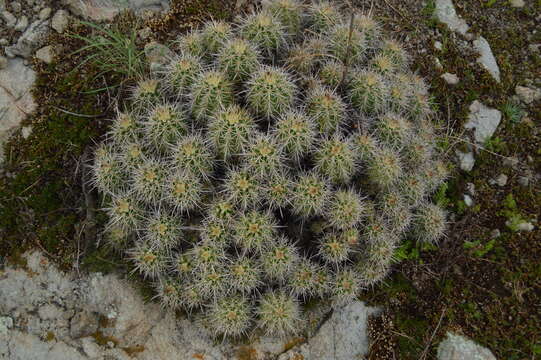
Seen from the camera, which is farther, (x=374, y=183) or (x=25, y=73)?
(x=25, y=73)

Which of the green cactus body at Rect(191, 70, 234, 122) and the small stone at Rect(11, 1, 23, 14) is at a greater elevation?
the green cactus body at Rect(191, 70, 234, 122)

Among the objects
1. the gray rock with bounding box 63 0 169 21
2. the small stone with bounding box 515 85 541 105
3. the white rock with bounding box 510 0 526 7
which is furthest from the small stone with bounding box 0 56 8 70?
the white rock with bounding box 510 0 526 7

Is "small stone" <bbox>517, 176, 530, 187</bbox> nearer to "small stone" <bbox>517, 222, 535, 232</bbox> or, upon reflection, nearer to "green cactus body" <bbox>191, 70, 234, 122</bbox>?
"small stone" <bbox>517, 222, 535, 232</bbox>

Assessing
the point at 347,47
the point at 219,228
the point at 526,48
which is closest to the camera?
the point at 219,228

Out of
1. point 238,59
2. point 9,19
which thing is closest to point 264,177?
point 238,59

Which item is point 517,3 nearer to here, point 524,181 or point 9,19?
point 524,181

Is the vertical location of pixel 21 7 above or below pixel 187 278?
above

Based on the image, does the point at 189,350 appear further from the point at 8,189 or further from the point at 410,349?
the point at 8,189

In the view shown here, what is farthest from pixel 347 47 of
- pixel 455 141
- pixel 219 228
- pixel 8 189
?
pixel 8 189
